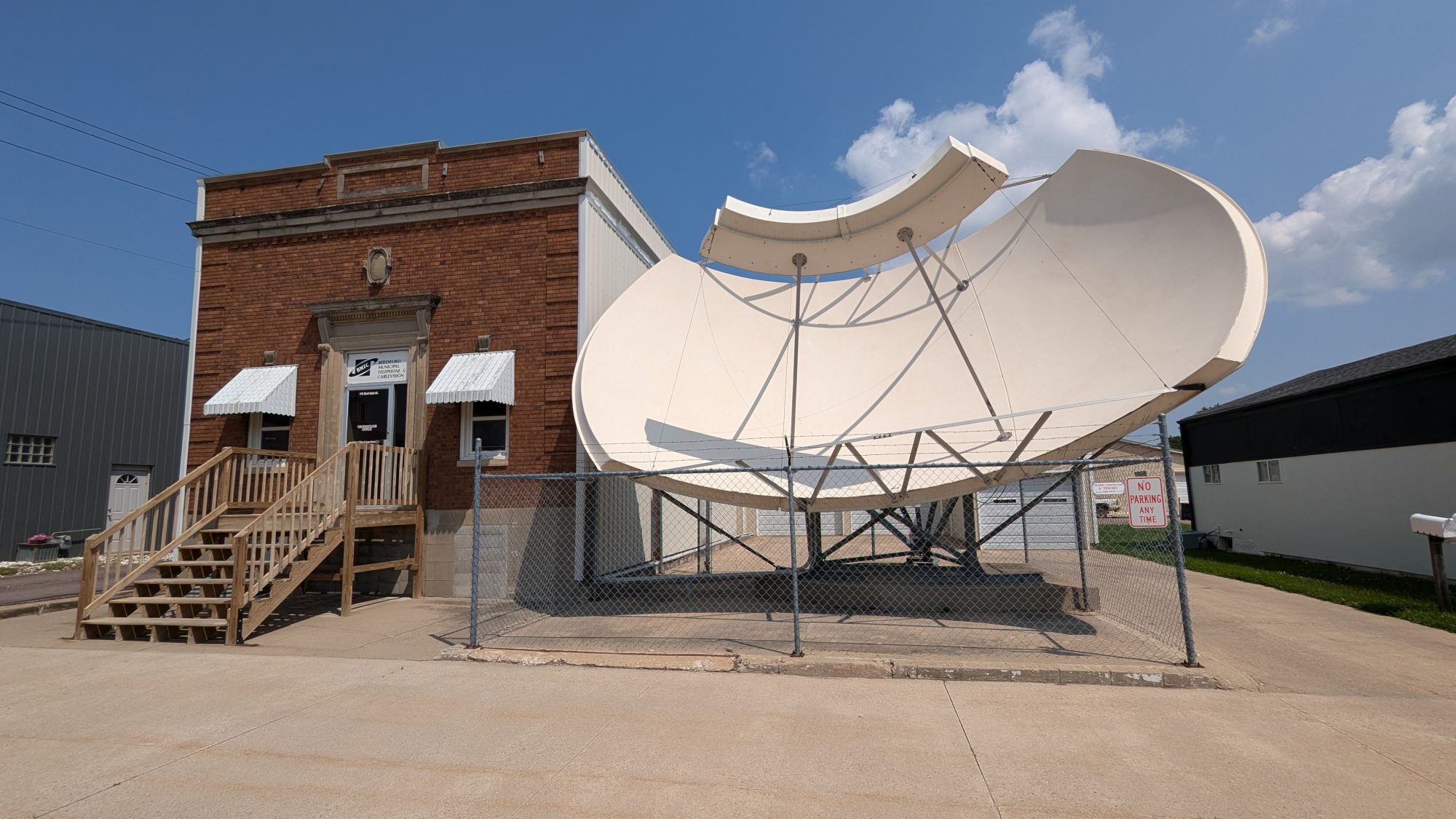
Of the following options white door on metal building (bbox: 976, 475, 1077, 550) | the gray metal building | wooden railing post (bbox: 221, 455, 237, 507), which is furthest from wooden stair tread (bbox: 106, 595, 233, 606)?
white door on metal building (bbox: 976, 475, 1077, 550)

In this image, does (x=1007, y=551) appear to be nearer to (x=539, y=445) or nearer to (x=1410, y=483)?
(x=1410, y=483)

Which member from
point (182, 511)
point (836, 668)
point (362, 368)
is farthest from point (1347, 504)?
point (182, 511)

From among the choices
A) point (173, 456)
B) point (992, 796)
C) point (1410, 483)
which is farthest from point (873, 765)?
point (173, 456)

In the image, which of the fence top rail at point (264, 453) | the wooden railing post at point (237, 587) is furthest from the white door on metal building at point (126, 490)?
the wooden railing post at point (237, 587)

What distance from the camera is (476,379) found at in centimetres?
1099

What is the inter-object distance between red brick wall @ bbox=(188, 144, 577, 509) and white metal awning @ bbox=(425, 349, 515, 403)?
17cm

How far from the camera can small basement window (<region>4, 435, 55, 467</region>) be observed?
18117mm

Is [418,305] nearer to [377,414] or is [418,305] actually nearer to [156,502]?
[377,414]

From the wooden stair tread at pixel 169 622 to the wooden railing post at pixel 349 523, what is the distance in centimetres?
145

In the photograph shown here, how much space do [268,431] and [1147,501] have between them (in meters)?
13.3

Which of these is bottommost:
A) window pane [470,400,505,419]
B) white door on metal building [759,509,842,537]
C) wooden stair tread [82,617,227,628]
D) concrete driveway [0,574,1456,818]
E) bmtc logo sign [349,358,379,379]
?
concrete driveway [0,574,1456,818]

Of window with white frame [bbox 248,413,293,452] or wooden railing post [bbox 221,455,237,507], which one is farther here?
window with white frame [bbox 248,413,293,452]

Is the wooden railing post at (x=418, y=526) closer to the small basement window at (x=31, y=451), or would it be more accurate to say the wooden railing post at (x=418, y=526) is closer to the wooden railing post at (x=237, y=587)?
the wooden railing post at (x=237, y=587)

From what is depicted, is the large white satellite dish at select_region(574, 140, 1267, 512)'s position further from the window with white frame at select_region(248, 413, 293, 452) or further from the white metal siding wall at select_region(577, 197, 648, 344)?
the window with white frame at select_region(248, 413, 293, 452)
